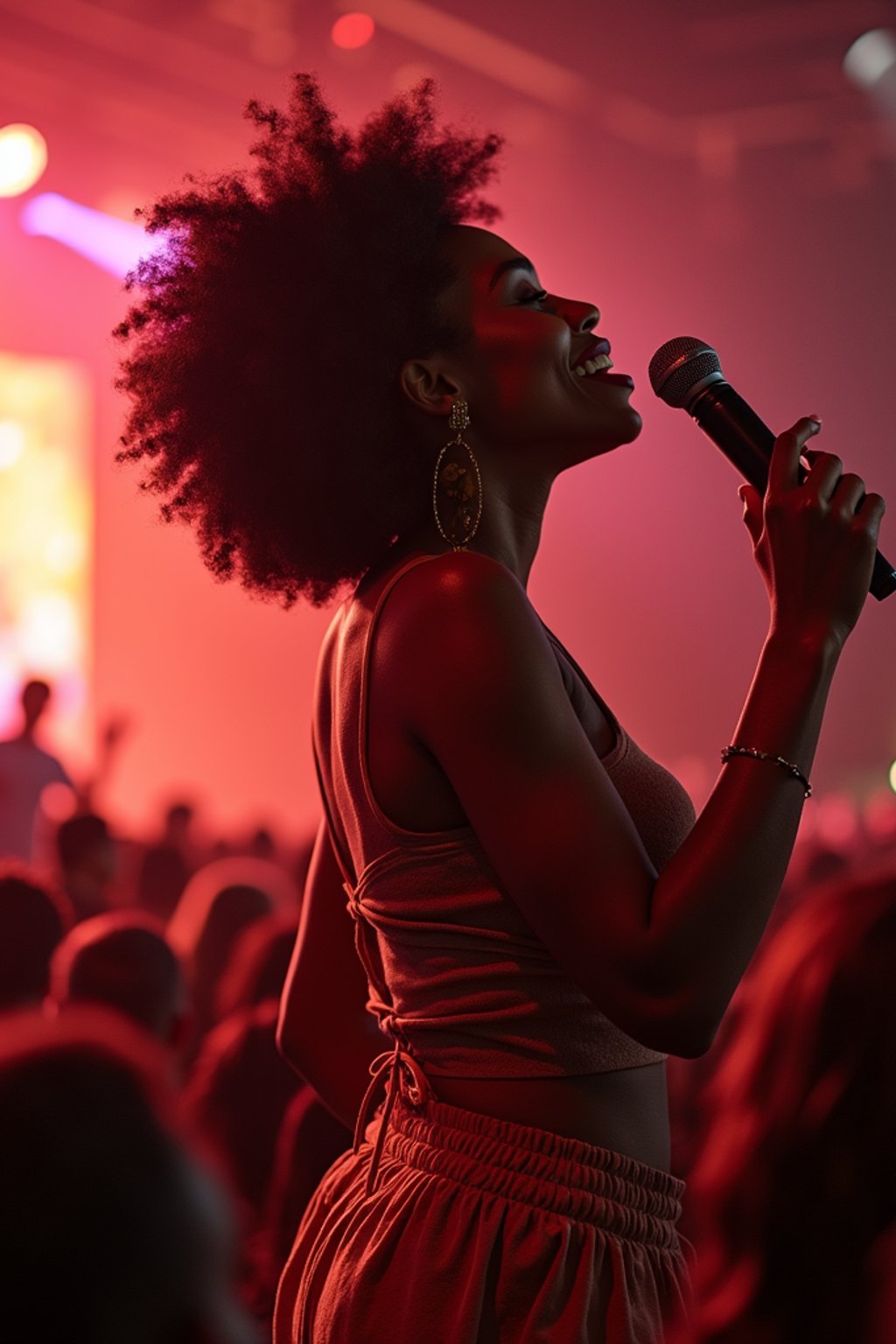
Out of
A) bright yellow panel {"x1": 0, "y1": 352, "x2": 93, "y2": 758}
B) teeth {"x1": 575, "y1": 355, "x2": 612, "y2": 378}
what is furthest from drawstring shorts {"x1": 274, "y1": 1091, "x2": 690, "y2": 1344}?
bright yellow panel {"x1": 0, "y1": 352, "x2": 93, "y2": 758}

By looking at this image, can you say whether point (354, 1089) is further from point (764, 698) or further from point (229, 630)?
point (229, 630)

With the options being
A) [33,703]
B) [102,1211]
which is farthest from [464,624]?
[33,703]

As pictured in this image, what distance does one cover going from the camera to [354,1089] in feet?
4.95

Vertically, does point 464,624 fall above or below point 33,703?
below

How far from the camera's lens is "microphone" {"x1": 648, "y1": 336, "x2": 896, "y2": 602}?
1.34 m

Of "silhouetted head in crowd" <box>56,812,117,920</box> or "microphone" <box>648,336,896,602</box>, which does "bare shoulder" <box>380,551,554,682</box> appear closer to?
"microphone" <box>648,336,896,602</box>

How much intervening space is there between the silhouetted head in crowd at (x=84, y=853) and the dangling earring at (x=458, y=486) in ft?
8.91

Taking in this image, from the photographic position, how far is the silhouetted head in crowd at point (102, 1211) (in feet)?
2.14

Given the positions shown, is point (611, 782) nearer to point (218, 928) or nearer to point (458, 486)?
point (458, 486)

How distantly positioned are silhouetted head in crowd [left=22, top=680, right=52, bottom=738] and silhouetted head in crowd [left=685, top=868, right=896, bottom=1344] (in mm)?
4228

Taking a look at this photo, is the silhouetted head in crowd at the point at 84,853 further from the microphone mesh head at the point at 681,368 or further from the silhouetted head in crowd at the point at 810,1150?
the silhouetted head in crowd at the point at 810,1150

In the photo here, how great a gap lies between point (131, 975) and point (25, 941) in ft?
0.61

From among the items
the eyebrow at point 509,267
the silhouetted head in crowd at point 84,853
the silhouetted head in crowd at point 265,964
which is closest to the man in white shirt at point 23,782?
the silhouetted head in crowd at point 84,853

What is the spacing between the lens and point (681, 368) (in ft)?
4.80
